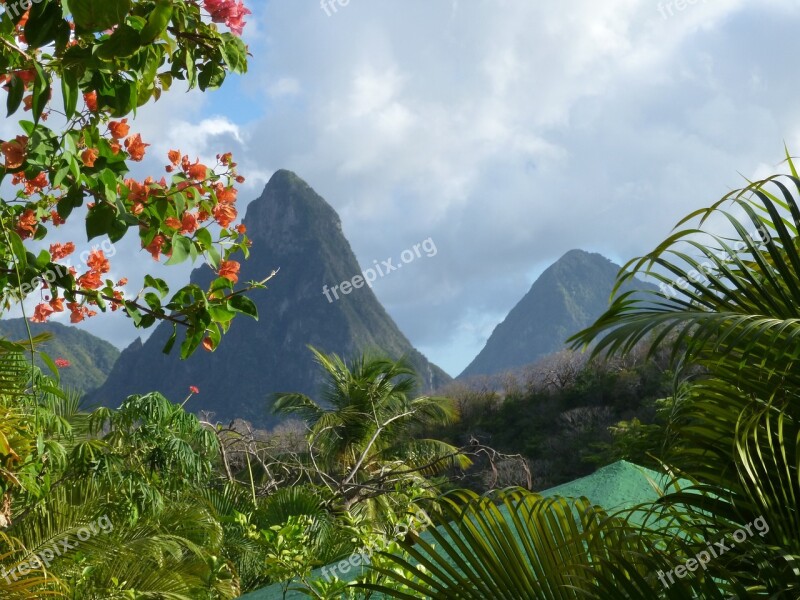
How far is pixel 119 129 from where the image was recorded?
263 centimetres

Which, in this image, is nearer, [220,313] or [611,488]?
[220,313]

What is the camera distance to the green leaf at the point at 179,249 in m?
2.39

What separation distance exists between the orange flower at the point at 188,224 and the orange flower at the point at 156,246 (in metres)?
0.09

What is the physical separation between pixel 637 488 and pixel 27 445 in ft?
8.61

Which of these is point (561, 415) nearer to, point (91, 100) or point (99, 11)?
point (91, 100)

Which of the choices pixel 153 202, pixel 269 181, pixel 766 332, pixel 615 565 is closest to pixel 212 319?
pixel 153 202

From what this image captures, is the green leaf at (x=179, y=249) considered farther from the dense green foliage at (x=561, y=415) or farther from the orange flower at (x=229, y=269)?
the dense green foliage at (x=561, y=415)

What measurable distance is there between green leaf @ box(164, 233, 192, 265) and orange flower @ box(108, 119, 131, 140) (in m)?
0.38

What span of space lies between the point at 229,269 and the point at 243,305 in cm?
28

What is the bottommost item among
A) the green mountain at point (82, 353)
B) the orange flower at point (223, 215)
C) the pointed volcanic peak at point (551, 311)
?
the orange flower at point (223, 215)

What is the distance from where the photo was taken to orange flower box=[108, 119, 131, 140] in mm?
2619

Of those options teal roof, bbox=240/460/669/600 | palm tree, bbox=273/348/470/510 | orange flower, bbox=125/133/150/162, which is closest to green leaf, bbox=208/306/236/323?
orange flower, bbox=125/133/150/162

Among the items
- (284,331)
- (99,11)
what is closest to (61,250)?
(99,11)

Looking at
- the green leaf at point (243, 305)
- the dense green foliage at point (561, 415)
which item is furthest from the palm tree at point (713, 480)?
the dense green foliage at point (561, 415)
